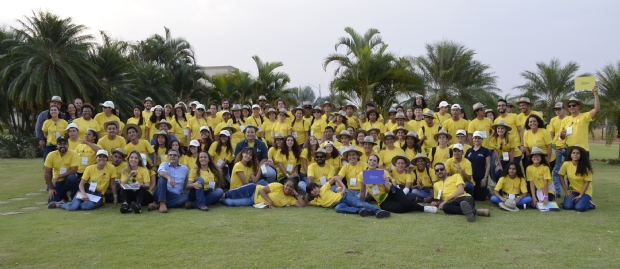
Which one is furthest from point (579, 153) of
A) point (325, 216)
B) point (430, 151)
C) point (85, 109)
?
point (85, 109)

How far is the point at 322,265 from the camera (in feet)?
16.3

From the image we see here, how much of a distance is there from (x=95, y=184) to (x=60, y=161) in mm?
1037

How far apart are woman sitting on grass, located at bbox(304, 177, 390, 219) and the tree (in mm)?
14783

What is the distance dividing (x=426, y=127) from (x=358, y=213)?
3.55 metres

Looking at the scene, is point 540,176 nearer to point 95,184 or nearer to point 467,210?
point 467,210

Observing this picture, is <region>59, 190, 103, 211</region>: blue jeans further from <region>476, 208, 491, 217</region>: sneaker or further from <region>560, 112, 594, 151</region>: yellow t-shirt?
<region>560, 112, 594, 151</region>: yellow t-shirt

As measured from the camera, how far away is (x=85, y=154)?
9.11 m

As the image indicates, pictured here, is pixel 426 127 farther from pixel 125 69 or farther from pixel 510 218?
pixel 125 69

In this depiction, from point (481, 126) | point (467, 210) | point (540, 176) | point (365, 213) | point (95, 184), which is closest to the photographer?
point (467, 210)

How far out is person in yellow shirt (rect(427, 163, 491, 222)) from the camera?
24.0ft

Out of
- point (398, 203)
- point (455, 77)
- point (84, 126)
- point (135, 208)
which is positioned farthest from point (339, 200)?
point (455, 77)

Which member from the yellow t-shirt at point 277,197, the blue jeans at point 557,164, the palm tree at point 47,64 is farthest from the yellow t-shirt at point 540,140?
the palm tree at point 47,64

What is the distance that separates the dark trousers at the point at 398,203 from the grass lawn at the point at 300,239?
0.32 m

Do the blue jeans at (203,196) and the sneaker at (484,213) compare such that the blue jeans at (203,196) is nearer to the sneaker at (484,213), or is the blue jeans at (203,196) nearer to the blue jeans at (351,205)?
the blue jeans at (351,205)
